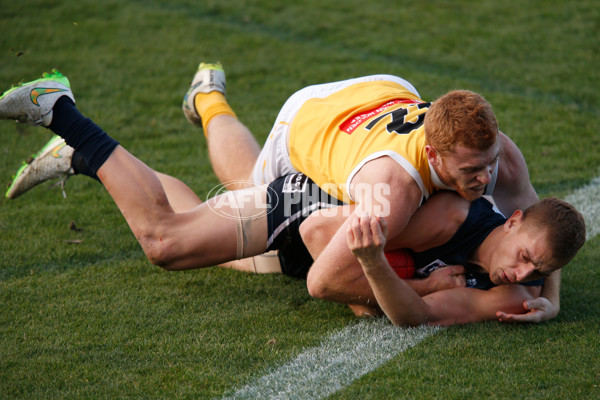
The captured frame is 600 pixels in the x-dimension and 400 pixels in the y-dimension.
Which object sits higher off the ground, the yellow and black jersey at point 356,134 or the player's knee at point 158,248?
the yellow and black jersey at point 356,134

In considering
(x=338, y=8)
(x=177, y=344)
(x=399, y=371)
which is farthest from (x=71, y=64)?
(x=399, y=371)

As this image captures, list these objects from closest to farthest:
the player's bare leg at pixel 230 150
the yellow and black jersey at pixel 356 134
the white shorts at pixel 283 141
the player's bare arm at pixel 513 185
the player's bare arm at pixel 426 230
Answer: the yellow and black jersey at pixel 356 134
the player's bare arm at pixel 426 230
the player's bare arm at pixel 513 185
the white shorts at pixel 283 141
the player's bare leg at pixel 230 150

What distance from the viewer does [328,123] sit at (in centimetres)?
382

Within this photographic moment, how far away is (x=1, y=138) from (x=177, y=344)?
12.4 ft

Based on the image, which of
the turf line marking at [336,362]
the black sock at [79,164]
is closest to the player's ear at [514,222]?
the turf line marking at [336,362]

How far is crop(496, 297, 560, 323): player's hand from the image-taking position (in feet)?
11.1

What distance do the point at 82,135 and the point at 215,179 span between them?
1777 mm

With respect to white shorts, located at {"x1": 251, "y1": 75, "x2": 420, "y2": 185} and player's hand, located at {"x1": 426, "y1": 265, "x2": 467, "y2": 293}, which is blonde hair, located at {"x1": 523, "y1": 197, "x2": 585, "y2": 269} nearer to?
player's hand, located at {"x1": 426, "y1": 265, "x2": 467, "y2": 293}

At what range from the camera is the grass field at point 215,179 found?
3.00m

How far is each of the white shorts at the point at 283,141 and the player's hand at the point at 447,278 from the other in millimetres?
1061

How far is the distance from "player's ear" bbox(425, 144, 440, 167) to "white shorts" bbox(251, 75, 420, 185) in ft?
3.32

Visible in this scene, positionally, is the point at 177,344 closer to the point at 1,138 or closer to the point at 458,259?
the point at 458,259

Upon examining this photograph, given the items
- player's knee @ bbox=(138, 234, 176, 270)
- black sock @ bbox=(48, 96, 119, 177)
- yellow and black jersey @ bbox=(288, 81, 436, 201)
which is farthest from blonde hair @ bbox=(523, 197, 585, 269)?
black sock @ bbox=(48, 96, 119, 177)

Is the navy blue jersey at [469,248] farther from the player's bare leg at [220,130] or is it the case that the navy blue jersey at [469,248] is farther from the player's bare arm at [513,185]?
the player's bare leg at [220,130]
